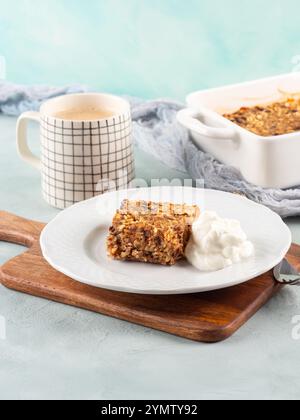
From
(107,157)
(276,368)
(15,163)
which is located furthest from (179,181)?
(276,368)

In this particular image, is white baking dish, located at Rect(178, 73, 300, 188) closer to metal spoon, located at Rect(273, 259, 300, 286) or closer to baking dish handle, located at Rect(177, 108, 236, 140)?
baking dish handle, located at Rect(177, 108, 236, 140)

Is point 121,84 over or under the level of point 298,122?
under

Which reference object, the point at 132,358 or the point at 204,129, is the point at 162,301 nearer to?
the point at 132,358

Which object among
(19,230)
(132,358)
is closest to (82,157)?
(19,230)

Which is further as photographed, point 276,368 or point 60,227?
point 60,227

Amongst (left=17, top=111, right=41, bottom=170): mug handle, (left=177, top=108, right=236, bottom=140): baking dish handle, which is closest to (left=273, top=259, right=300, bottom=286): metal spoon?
(left=177, top=108, right=236, bottom=140): baking dish handle

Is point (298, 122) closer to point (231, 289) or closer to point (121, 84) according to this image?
point (231, 289)

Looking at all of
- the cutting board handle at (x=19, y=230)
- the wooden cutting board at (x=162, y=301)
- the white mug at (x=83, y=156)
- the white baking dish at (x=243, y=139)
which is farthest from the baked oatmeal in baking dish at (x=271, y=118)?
the cutting board handle at (x=19, y=230)

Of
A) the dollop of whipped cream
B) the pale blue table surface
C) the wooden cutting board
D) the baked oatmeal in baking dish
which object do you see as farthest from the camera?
the baked oatmeal in baking dish
